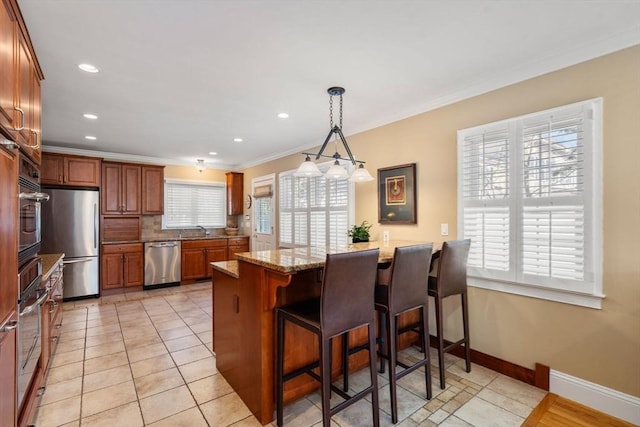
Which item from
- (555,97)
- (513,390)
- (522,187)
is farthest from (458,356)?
(555,97)

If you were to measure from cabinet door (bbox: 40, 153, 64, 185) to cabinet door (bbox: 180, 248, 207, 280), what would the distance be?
7.35ft

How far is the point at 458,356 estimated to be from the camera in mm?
2898

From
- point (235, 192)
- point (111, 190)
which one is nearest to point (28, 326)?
point (111, 190)

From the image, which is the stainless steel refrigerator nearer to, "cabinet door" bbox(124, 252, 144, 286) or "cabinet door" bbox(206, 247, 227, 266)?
"cabinet door" bbox(124, 252, 144, 286)

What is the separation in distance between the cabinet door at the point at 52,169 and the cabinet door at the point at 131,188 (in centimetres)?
91

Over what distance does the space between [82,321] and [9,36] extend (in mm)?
3648

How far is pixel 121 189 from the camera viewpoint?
552 centimetres

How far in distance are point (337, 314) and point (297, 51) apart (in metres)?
1.84

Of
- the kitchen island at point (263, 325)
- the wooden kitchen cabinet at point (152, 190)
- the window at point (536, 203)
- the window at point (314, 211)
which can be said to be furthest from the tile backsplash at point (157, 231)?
the window at point (536, 203)

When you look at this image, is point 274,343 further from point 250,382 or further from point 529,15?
point 529,15

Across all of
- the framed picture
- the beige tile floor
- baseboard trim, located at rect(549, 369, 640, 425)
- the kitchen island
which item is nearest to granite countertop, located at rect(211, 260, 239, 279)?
the kitchen island

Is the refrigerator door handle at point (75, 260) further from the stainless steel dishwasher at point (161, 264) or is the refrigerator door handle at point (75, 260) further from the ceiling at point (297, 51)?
the ceiling at point (297, 51)

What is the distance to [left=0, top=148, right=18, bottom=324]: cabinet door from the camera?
137cm

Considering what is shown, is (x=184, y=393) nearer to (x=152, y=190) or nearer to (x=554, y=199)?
(x=554, y=199)
